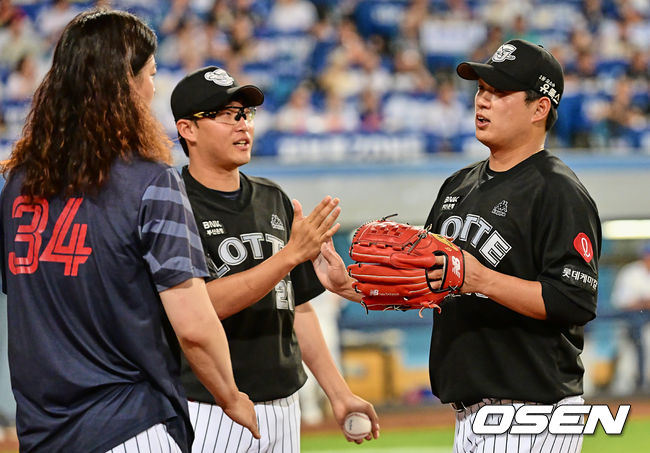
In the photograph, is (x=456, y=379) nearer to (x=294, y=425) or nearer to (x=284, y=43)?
(x=294, y=425)

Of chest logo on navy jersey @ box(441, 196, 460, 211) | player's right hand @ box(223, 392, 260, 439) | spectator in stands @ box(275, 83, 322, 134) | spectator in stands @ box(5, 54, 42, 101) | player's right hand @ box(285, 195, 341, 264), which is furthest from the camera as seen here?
spectator in stands @ box(275, 83, 322, 134)

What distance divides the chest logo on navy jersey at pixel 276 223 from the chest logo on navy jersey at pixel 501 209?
907mm

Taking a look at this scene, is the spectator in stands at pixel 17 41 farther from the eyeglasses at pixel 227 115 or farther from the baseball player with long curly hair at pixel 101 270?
the baseball player with long curly hair at pixel 101 270

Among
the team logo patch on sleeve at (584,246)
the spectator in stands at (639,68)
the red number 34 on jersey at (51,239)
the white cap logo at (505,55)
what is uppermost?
the white cap logo at (505,55)

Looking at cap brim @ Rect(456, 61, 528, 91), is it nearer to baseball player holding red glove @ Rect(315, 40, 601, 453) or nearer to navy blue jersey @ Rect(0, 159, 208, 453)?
baseball player holding red glove @ Rect(315, 40, 601, 453)

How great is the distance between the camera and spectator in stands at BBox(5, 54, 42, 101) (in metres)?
9.51

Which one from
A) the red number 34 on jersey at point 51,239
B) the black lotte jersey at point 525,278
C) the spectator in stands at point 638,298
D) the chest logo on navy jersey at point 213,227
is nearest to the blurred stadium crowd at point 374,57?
the spectator in stands at point 638,298

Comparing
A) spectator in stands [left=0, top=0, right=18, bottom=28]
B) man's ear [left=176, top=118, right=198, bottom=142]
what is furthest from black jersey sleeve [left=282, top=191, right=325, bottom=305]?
spectator in stands [left=0, top=0, right=18, bottom=28]

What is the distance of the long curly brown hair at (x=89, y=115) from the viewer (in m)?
2.30

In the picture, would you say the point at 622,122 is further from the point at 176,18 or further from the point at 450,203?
the point at 450,203

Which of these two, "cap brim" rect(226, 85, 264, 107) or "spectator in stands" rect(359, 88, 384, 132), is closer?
"cap brim" rect(226, 85, 264, 107)

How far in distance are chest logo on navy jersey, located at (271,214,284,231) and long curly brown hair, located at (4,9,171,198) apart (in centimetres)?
113

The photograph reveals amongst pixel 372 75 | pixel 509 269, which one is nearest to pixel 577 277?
pixel 509 269

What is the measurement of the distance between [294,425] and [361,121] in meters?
6.70
